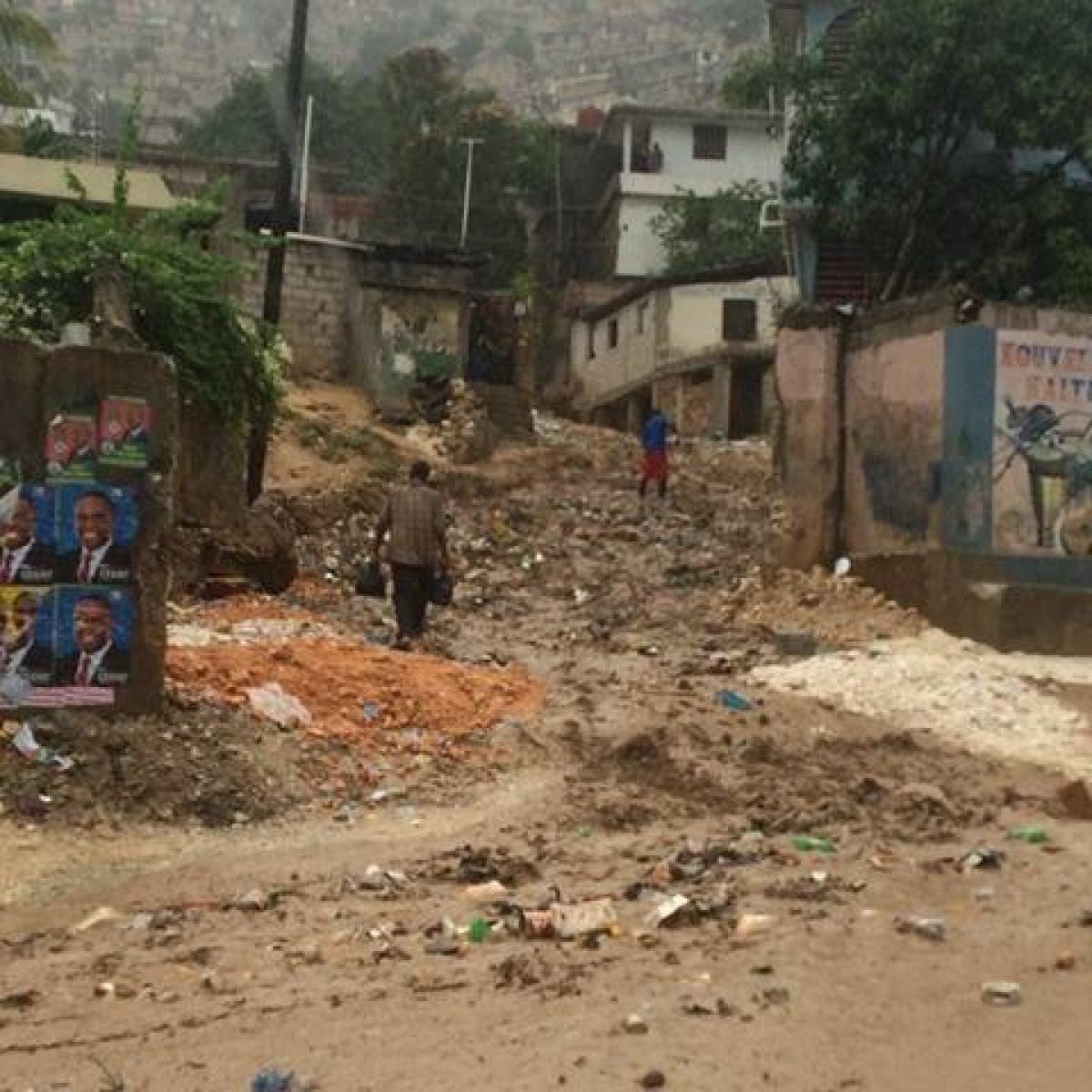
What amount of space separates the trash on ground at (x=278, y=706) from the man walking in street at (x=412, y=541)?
2.44 meters

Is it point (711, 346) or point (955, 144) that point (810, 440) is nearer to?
point (955, 144)

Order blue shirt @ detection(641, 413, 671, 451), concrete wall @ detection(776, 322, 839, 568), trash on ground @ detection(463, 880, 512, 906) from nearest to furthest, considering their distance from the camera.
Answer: trash on ground @ detection(463, 880, 512, 906) → concrete wall @ detection(776, 322, 839, 568) → blue shirt @ detection(641, 413, 671, 451)

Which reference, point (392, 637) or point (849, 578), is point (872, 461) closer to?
point (849, 578)

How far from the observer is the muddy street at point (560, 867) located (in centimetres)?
417

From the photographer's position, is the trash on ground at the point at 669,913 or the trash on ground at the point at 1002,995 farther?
the trash on ground at the point at 669,913

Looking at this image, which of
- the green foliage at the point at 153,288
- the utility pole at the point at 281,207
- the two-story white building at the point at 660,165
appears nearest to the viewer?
the green foliage at the point at 153,288

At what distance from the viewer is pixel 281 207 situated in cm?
1794

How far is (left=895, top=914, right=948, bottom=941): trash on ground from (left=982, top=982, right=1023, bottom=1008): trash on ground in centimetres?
58

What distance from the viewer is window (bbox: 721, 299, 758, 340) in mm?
35000

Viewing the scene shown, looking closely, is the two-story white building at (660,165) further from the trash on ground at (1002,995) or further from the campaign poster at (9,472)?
the trash on ground at (1002,995)

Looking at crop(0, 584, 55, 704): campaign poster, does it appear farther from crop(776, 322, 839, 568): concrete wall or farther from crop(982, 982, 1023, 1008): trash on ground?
crop(776, 322, 839, 568): concrete wall

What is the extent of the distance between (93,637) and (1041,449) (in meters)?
8.34

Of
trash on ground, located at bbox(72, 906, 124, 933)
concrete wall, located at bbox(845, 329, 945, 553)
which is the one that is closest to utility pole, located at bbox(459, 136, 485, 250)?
concrete wall, located at bbox(845, 329, 945, 553)

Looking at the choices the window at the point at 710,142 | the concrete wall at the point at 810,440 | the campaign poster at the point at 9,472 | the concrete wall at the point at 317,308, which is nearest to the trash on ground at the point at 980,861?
the campaign poster at the point at 9,472
